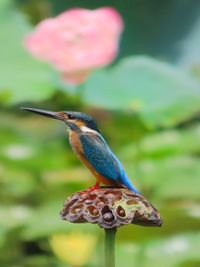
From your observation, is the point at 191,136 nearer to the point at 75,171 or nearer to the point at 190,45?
the point at 75,171

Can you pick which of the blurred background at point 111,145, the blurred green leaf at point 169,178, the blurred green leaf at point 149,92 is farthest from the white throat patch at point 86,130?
the blurred green leaf at point 149,92

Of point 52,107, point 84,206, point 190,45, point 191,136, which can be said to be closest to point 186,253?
point 191,136

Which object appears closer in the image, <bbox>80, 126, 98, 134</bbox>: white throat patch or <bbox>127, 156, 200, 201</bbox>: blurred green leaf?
<bbox>80, 126, 98, 134</bbox>: white throat patch

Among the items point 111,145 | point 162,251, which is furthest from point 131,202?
point 111,145

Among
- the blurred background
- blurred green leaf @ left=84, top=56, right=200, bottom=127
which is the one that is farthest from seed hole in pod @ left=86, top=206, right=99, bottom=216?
blurred green leaf @ left=84, top=56, right=200, bottom=127

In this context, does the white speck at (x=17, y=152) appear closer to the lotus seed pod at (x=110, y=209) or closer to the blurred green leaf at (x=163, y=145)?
the blurred green leaf at (x=163, y=145)

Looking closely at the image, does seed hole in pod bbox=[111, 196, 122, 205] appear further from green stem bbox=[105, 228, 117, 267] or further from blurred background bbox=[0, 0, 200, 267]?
blurred background bbox=[0, 0, 200, 267]

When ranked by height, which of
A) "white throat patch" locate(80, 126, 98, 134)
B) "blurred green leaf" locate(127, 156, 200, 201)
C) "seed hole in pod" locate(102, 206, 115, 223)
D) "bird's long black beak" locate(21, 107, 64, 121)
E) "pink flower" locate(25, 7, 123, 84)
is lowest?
"seed hole in pod" locate(102, 206, 115, 223)

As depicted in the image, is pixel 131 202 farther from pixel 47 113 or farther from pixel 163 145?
pixel 163 145
